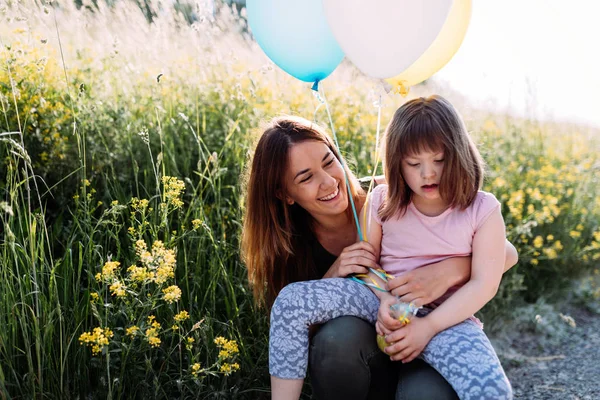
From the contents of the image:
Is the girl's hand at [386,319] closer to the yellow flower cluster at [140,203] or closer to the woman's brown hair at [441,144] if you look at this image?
the woman's brown hair at [441,144]

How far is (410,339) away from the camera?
1.82m

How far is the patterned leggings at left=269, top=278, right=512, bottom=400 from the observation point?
175cm

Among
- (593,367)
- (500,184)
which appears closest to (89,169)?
A: (500,184)

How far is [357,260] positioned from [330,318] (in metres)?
0.20

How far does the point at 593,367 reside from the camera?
299 centimetres

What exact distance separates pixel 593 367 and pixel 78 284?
7.45 feet

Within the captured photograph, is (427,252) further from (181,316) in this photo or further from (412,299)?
(181,316)

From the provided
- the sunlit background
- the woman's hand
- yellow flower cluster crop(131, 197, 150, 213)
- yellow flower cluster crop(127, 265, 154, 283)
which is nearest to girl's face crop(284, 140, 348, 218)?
the woman's hand

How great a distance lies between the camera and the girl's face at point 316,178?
84.4 inches

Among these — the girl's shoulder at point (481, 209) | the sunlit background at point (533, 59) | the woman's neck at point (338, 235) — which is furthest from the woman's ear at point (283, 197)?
Result: the sunlit background at point (533, 59)

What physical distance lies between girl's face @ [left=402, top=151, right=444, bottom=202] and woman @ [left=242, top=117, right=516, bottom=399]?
231 millimetres

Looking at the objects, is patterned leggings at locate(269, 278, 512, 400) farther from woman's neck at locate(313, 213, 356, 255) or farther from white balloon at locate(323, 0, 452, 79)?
white balloon at locate(323, 0, 452, 79)

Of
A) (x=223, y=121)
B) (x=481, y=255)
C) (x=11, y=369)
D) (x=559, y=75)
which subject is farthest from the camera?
(x=559, y=75)

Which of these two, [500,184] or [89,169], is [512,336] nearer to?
[500,184]
